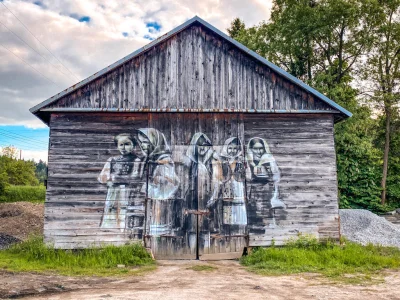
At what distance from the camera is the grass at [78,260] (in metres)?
9.02

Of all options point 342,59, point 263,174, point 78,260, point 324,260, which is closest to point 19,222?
point 78,260

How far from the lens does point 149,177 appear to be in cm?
1089

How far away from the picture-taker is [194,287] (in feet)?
24.2

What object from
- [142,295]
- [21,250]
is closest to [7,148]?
[21,250]

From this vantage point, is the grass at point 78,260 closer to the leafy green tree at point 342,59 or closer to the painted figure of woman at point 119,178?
the painted figure of woman at point 119,178

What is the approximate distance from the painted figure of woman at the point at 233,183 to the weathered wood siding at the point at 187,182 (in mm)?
149

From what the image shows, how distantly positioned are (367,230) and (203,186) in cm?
818

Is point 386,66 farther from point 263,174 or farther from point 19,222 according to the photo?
point 19,222

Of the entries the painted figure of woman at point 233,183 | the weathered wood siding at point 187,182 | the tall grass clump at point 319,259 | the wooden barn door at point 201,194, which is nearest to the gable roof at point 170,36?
the weathered wood siding at point 187,182

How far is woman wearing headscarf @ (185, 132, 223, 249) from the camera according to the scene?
424 inches

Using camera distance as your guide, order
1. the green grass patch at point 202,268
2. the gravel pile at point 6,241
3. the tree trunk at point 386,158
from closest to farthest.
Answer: the green grass patch at point 202,268
the gravel pile at point 6,241
the tree trunk at point 386,158

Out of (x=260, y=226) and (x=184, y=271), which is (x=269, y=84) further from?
(x=184, y=271)

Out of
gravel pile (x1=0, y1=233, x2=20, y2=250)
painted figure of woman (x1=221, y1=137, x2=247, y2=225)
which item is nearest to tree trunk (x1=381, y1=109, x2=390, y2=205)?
painted figure of woman (x1=221, y1=137, x2=247, y2=225)

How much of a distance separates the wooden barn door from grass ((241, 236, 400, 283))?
1036mm
